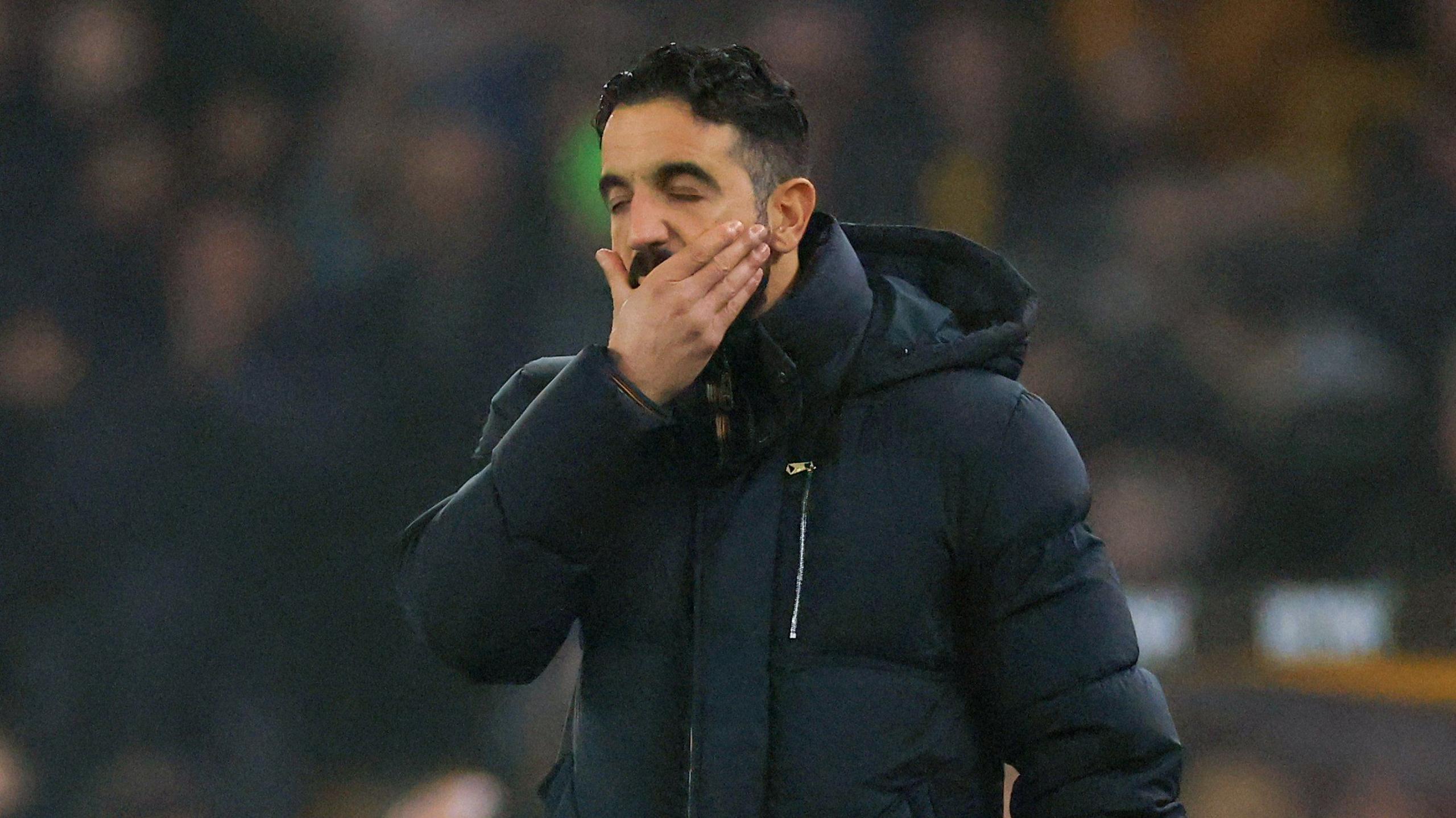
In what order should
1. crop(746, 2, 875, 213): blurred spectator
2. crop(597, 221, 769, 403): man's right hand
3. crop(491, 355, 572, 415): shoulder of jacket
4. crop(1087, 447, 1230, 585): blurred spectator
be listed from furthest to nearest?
1. crop(746, 2, 875, 213): blurred spectator
2. crop(1087, 447, 1230, 585): blurred spectator
3. crop(491, 355, 572, 415): shoulder of jacket
4. crop(597, 221, 769, 403): man's right hand

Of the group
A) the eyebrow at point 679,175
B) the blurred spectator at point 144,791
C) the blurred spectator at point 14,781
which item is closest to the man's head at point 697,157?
the eyebrow at point 679,175

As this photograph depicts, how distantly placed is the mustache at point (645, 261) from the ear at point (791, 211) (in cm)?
7

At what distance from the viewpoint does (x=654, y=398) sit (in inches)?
35.5

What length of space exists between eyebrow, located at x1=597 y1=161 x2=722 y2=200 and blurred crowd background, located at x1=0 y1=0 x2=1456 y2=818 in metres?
1.50

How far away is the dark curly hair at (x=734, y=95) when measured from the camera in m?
0.96

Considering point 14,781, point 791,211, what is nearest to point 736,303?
point 791,211

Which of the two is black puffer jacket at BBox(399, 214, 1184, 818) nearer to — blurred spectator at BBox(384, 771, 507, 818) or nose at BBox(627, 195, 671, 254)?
nose at BBox(627, 195, 671, 254)

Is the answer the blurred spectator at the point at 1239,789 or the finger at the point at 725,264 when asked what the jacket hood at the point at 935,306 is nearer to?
the finger at the point at 725,264

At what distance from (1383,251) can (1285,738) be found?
0.74 meters

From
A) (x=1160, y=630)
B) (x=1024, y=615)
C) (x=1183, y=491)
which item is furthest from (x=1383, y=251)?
(x=1024, y=615)

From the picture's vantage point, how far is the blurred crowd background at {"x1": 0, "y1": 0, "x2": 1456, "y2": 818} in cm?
236

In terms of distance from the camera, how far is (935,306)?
39.9 inches

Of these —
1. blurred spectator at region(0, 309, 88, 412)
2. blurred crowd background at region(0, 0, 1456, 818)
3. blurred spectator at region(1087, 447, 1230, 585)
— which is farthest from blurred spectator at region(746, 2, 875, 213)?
blurred spectator at region(0, 309, 88, 412)

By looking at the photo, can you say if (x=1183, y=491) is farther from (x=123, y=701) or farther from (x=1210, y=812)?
(x=123, y=701)
